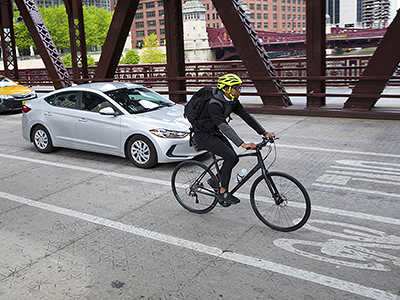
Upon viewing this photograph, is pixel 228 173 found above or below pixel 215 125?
below

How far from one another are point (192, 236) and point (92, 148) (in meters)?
4.40

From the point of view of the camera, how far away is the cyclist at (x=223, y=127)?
5117mm

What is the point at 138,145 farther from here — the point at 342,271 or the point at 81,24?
the point at 81,24

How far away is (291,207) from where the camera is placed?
5004mm

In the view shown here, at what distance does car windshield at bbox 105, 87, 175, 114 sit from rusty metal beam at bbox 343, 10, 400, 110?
19.0 feet

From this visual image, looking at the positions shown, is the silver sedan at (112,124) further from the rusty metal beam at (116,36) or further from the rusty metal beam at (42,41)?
the rusty metal beam at (42,41)

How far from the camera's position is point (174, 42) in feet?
49.7

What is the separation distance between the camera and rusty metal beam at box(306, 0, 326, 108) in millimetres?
12578

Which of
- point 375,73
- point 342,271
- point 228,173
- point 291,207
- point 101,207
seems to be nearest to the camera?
point 342,271

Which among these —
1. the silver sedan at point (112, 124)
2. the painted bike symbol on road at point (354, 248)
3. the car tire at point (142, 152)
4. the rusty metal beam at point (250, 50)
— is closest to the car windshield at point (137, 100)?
the silver sedan at point (112, 124)

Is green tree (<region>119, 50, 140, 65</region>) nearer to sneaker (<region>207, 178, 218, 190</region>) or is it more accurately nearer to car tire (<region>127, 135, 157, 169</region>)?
car tire (<region>127, 135, 157, 169</region>)

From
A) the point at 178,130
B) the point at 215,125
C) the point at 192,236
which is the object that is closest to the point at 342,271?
the point at 192,236

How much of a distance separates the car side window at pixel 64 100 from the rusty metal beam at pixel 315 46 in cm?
691

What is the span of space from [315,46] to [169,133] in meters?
6.62
